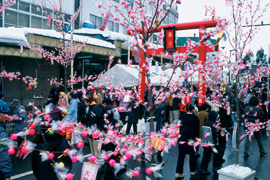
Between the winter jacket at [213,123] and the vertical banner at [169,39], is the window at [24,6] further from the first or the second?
the winter jacket at [213,123]

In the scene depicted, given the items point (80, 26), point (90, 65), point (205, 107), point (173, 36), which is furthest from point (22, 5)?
point (205, 107)

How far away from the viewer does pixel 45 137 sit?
13.1ft

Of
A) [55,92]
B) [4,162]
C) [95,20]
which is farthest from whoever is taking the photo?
[95,20]

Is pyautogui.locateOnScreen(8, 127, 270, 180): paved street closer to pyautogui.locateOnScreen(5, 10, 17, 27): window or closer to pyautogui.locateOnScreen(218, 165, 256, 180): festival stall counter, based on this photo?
pyautogui.locateOnScreen(218, 165, 256, 180): festival stall counter

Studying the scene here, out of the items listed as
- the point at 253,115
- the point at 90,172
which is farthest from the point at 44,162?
the point at 253,115

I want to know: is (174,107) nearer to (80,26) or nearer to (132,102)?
(132,102)

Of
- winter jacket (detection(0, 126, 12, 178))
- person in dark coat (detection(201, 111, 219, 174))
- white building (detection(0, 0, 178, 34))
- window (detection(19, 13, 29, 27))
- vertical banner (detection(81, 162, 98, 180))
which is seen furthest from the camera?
window (detection(19, 13, 29, 27))

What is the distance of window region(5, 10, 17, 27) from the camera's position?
16.7m

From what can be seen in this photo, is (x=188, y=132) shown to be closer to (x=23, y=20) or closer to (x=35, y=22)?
(x=23, y=20)

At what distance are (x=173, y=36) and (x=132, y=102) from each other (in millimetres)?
4423

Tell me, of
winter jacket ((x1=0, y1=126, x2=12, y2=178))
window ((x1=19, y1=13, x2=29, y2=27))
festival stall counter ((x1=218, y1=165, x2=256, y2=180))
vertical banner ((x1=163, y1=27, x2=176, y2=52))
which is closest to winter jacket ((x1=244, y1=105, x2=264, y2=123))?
festival stall counter ((x1=218, y1=165, x2=256, y2=180))

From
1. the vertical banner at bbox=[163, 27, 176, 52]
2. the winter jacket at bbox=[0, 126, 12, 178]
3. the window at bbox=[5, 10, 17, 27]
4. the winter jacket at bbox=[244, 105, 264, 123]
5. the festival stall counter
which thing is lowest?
the festival stall counter

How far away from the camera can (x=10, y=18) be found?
16969 millimetres

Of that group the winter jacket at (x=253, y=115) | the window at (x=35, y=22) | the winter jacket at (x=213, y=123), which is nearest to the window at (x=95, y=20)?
the window at (x=35, y=22)
